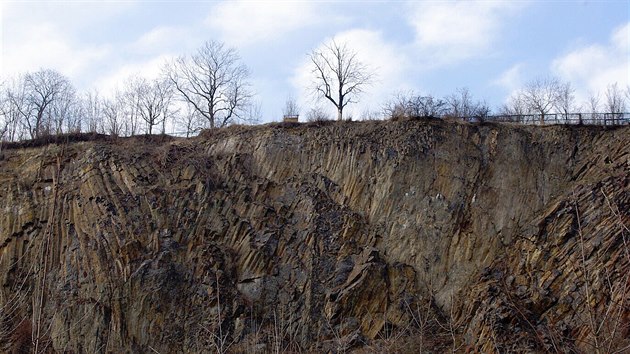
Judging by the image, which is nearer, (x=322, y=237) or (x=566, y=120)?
(x=322, y=237)

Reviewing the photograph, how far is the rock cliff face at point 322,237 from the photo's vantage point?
1883 centimetres

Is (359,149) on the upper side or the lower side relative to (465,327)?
upper

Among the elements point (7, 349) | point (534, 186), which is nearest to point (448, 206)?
point (534, 186)

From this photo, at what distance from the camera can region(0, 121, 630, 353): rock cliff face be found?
18.8 metres

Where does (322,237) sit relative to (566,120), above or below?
below

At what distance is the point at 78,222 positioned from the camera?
A: 21922 millimetres

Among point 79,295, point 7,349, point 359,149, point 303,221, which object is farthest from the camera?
point 359,149

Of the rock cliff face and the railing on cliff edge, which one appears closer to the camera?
the rock cliff face

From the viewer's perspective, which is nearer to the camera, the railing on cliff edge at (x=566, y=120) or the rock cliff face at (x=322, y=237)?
the rock cliff face at (x=322, y=237)

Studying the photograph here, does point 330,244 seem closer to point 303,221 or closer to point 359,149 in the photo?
point 303,221

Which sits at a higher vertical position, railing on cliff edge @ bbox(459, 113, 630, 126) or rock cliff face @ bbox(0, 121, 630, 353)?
railing on cliff edge @ bbox(459, 113, 630, 126)

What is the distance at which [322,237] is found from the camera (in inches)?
834

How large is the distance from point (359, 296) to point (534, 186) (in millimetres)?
7205

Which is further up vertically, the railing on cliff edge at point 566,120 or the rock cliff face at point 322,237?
the railing on cliff edge at point 566,120
